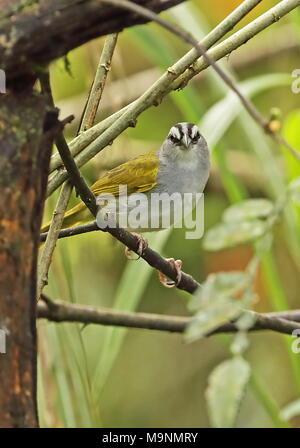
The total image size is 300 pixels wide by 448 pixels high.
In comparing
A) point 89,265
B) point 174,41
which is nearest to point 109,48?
point 89,265

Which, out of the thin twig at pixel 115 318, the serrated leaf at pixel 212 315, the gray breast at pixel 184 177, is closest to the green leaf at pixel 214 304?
the serrated leaf at pixel 212 315

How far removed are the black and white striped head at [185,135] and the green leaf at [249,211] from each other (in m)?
1.26

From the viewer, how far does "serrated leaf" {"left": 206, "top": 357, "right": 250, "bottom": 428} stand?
33.4 inches

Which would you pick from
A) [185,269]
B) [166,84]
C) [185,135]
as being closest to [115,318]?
[185,135]

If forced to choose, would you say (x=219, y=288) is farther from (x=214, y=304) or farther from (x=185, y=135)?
(x=185, y=135)

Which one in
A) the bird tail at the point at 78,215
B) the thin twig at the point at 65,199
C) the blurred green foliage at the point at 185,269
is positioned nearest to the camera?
the thin twig at the point at 65,199

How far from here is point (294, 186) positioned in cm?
107

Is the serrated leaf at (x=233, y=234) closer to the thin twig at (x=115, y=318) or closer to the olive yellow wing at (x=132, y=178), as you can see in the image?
the thin twig at (x=115, y=318)

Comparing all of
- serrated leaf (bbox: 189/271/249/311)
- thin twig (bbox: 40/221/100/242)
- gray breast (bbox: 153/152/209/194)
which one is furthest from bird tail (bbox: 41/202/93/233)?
serrated leaf (bbox: 189/271/249/311)

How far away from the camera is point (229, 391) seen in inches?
33.5

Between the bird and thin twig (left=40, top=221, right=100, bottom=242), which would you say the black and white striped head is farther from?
thin twig (left=40, top=221, right=100, bottom=242)

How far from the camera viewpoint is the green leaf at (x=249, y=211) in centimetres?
100

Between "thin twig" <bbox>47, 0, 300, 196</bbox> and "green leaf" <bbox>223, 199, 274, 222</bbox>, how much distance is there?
1.19 ft

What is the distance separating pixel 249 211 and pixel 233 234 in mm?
50
